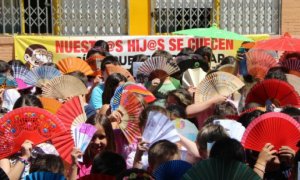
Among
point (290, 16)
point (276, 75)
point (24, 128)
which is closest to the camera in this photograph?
point (24, 128)

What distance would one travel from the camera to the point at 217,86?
25.2 ft

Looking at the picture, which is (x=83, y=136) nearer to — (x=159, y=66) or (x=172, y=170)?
(x=172, y=170)

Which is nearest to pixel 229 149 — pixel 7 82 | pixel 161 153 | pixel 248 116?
pixel 161 153

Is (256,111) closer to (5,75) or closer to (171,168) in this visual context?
(171,168)

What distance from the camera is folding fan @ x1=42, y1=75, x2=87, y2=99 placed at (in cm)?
818

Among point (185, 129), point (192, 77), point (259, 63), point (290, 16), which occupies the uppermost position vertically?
point (290, 16)

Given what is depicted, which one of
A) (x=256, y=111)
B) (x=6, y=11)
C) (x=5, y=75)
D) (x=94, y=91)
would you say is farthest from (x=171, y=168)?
(x=6, y=11)

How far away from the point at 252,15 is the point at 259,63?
6589 mm

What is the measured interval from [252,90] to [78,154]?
2460mm

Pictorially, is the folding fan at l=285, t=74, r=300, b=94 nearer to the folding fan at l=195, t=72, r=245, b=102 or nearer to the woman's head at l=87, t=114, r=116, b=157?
the folding fan at l=195, t=72, r=245, b=102

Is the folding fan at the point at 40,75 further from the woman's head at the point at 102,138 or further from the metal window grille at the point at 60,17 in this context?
the metal window grille at the point at 60,17

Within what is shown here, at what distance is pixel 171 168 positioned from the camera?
15.5 ft

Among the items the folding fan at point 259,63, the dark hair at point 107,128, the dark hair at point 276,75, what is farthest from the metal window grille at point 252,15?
the dark hair at point 107,128

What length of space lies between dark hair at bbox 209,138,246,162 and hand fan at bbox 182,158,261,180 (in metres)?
0.51
